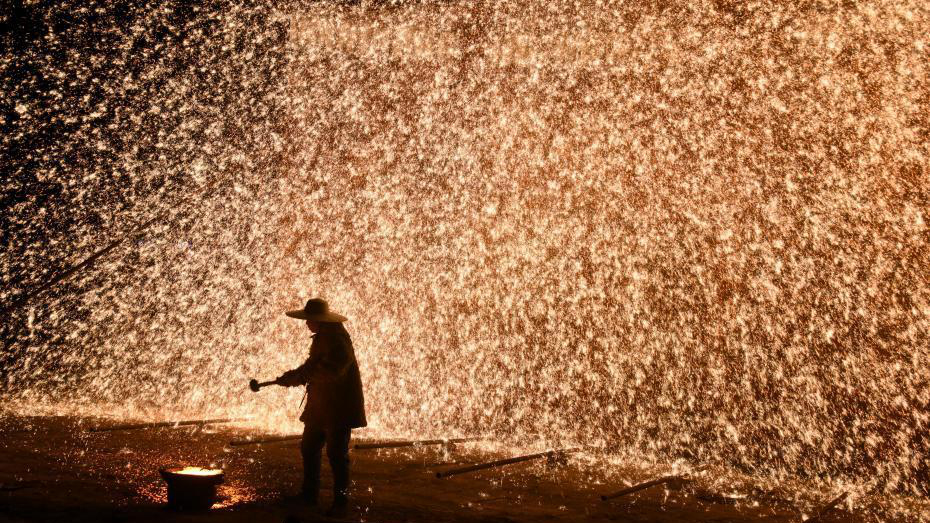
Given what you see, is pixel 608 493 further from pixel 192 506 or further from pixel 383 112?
pixel 383 112

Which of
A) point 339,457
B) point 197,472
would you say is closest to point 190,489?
point 197,472

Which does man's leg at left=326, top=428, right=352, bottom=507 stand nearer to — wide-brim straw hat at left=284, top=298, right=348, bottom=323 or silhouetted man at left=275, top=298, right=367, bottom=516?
silhouetted man at left=275, top=298, right=367, bottom=516

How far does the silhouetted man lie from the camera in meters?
4.13

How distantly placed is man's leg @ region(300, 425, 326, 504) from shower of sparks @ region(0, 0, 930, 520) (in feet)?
13.0

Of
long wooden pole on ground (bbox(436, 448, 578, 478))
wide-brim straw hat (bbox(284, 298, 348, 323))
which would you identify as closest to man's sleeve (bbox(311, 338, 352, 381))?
wide-brim straw hat (bbox(284, 298, 348, 323))

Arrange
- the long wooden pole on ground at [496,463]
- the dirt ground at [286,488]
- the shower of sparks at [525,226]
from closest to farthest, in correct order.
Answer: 1. the dirt ground at [286,488]
2. the long wooden pole on ground at [496,463]
3. the shower of sparks at [525,226]

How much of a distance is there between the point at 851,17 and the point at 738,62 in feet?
4.91

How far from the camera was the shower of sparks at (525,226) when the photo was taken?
8.16 m

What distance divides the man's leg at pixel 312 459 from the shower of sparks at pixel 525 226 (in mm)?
3971

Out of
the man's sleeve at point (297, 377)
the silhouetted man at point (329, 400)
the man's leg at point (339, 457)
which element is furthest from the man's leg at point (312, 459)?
the man's sleeve at point (297, 377)

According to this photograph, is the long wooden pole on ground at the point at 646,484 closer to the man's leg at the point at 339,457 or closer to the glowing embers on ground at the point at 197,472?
the man's leg at the point at 339,457

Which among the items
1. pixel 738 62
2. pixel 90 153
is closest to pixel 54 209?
pixel 90 153

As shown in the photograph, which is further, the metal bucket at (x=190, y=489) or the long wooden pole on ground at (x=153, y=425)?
the long wooden pole on ground at (x=153, y=425)

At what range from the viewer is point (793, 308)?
838 cm
